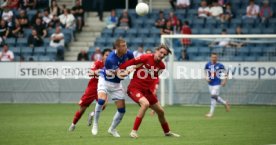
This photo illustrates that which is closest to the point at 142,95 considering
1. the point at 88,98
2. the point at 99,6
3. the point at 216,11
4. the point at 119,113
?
the point at 119,113

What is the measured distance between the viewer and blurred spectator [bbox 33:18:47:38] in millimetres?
33281

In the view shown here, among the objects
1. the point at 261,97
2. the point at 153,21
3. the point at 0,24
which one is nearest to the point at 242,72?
the point at 261,97

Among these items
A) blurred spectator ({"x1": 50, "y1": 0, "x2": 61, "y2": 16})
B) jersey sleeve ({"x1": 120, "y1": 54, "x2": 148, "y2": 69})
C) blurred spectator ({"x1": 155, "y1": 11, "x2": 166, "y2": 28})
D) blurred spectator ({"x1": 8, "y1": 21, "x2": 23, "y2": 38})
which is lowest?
blurred spectator ({"x1": 8, "y1": 21, "x2": 23, "y2": 38})

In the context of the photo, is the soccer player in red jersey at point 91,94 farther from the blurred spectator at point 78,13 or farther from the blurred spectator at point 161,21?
the blurred spectator at point 78,13

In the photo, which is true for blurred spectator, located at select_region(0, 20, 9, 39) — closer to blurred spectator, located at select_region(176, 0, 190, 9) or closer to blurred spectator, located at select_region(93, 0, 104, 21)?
blurred spectator, located at select_region(93, 0, 104, 21)

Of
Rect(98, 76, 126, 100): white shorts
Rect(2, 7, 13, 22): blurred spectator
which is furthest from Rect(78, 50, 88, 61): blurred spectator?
Rect(98, 76, 126, 100): white shorts

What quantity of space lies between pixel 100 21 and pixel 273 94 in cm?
1106

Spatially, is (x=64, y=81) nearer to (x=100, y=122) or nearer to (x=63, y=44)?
(x=63, y=44)

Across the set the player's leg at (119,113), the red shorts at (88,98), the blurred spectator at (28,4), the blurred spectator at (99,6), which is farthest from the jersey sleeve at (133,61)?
the blurred spectator at (28,4)

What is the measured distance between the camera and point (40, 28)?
33500 mm

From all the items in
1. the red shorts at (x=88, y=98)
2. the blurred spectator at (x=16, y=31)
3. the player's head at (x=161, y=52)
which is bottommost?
the blurred spectator at (x=16, y=31)

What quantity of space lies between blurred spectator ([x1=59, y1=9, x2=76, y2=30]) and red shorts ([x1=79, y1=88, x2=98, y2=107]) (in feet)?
54.9

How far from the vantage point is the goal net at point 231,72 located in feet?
93.1

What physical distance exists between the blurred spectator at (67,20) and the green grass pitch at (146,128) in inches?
324
